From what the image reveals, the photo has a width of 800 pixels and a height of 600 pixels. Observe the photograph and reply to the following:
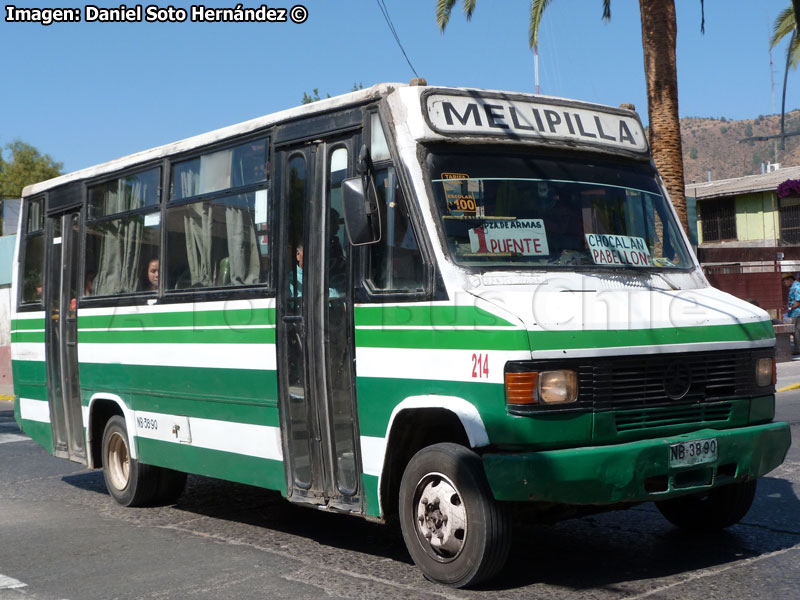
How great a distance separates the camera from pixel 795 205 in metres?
38.0

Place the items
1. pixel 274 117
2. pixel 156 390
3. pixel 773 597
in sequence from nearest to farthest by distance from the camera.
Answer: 1. pixel 773 597
2. pixel 274 117
3. pixel 156 390

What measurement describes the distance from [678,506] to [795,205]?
33.7 m

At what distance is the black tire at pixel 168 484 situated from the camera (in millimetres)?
8898

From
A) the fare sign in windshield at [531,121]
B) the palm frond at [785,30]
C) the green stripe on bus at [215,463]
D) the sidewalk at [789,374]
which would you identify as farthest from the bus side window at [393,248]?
the palm frond at [785,30]

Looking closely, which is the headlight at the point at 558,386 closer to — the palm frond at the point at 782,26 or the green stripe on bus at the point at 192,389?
the green stripe on bus at the point at 192,389

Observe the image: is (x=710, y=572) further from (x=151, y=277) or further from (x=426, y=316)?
(x=151, y=277)

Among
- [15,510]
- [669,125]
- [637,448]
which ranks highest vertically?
[669,125]

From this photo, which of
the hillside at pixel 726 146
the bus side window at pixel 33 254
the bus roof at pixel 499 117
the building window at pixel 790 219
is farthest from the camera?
the hillside at pixel 726 146

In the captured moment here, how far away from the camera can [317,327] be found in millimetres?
6586

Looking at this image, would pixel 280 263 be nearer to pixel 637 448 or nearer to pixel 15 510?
pixel 637 448

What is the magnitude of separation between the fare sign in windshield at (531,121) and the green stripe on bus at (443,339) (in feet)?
3.87

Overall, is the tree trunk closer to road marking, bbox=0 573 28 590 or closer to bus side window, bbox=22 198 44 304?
bus side window, bbox=22 198 44 304

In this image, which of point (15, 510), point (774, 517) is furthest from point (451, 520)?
point (15, 510)

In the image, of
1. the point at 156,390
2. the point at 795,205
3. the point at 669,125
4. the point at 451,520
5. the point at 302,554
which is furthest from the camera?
the point at 795,205
